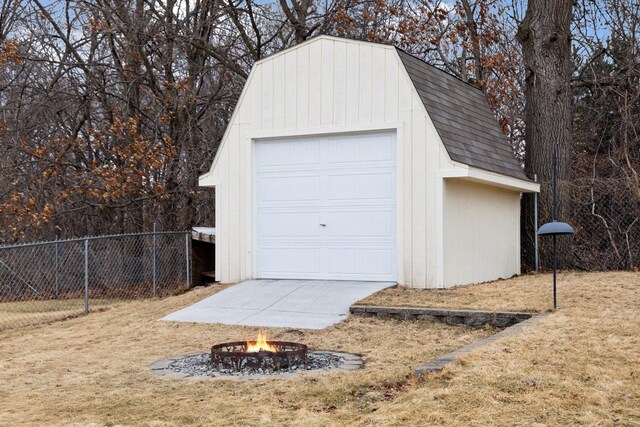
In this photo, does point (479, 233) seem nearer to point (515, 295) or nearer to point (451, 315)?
point (515, 295)

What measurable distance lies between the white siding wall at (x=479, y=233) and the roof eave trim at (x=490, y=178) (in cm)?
23

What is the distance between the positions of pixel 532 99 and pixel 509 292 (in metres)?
7.34

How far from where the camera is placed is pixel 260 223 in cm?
1305

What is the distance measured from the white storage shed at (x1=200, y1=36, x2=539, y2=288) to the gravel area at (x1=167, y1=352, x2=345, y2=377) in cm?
441

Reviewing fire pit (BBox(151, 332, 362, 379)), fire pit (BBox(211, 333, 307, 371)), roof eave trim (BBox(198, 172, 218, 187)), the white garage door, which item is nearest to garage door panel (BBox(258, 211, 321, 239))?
the white garage door

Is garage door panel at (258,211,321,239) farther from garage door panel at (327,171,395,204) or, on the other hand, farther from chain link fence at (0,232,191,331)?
chain link fence at (0,232,191,331)

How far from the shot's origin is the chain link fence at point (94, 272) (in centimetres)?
1580

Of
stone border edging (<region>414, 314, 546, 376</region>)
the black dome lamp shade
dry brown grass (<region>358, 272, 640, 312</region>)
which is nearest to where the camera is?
stone border edging (<region>414, 314, 546, 376</region>)

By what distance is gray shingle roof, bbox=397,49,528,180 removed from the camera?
475 inches

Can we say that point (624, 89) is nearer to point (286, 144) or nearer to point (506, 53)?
point (506, 53)

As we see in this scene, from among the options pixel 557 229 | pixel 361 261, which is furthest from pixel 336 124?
pixel 557 229

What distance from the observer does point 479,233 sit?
13188 millimetres

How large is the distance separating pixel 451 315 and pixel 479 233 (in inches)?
156

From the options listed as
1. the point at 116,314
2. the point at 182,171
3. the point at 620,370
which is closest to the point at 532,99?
the point at 182,171
